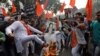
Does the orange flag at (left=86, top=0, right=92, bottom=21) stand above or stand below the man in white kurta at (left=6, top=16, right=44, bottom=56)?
above

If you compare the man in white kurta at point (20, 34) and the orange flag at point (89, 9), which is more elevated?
the orange flag at point (89, 9)

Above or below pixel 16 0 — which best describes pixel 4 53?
above

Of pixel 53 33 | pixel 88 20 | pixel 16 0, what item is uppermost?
pixel 88 20

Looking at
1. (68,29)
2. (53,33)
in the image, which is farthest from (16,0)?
(53,33)

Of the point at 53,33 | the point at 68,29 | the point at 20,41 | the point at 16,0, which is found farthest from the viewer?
the point at 16,0

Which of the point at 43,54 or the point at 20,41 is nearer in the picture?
the point at 20,41

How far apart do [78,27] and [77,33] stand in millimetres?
232

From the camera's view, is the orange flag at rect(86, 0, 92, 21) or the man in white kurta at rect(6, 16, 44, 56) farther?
the orange flag at rect(86, 0, 92, 21)

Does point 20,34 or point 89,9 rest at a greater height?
point 89,9

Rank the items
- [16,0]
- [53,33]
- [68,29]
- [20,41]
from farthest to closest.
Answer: [16,0]
[68,29]
[53,33]
[20,41]

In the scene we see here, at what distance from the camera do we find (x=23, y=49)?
12195mm

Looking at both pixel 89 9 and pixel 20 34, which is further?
pixel 89 9

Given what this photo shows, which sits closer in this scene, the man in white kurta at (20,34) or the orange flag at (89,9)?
the man in white kurta at (20,34)

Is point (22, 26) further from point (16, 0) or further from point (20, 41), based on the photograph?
point (16, 0)
